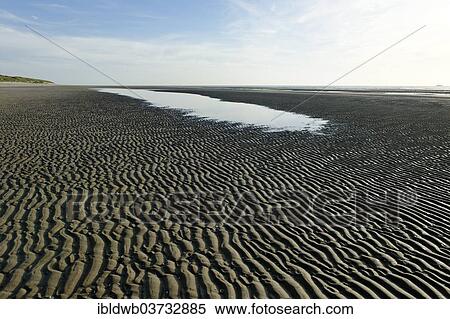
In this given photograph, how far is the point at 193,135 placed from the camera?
19.9 m

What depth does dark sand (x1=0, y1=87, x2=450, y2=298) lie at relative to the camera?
5.82m

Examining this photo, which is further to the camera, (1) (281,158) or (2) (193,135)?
(2) (193,135)

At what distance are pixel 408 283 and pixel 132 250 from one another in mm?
4973

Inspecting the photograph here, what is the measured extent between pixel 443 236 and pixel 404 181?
14.4ft

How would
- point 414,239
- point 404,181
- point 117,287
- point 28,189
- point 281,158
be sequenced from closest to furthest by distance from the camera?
1. point 117,287
2. point 414,239
3. point 28,189
4. point 404,181
5. point 281,158

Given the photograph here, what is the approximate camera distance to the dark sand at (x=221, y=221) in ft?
19.1

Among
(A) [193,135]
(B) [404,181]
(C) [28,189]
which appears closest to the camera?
(C) [28,189]

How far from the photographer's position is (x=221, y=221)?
838 centimetres

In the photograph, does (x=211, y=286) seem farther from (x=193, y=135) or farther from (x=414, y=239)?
(x=193, y=135)

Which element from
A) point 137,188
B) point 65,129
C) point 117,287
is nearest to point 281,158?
point 137,188
